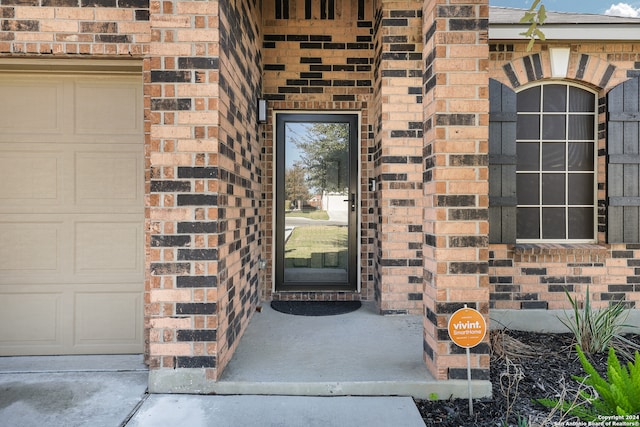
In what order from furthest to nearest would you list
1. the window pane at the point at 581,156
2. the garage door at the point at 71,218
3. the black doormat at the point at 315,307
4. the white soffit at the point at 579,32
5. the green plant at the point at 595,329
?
the window pane at the point at 581,156 < the black doormat at the point at 315,307 < the white soffit at the point at 579,32 < the green plant at the point at 595,329 < the garage door at the point at 71,218

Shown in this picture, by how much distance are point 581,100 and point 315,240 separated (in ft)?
10.7

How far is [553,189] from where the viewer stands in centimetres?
417

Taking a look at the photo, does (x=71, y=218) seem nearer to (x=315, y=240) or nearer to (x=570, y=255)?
(x=315, y=240)

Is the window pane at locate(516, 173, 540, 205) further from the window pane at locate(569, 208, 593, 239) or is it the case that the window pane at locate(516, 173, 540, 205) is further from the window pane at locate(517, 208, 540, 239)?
the window pane at locate(569, 208, 593, 239)

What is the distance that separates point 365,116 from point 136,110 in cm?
245

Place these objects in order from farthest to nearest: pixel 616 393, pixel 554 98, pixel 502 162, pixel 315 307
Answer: pixel 315 307, pixel 554 98, pixel 502 162, pixel 616 393

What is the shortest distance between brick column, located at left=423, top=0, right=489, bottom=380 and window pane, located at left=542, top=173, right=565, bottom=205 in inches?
84.4

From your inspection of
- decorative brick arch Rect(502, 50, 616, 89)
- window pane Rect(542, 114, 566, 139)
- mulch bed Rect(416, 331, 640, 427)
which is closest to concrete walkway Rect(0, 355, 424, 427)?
mulch bed Rect(416, 331, 640, 427)

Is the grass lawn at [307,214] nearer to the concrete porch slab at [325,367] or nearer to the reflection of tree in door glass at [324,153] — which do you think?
the reflection of tree in door glass at [324,153]

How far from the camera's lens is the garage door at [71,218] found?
9.89 ft

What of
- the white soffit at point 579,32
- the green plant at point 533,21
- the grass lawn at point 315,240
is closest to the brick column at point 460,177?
the green plant at point 533,21

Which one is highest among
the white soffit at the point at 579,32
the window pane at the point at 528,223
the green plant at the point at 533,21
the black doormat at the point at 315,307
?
the white soffit at the point at 579,32

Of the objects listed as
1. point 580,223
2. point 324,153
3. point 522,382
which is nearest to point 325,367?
point 522,382

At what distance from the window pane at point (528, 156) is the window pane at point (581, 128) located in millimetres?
405
